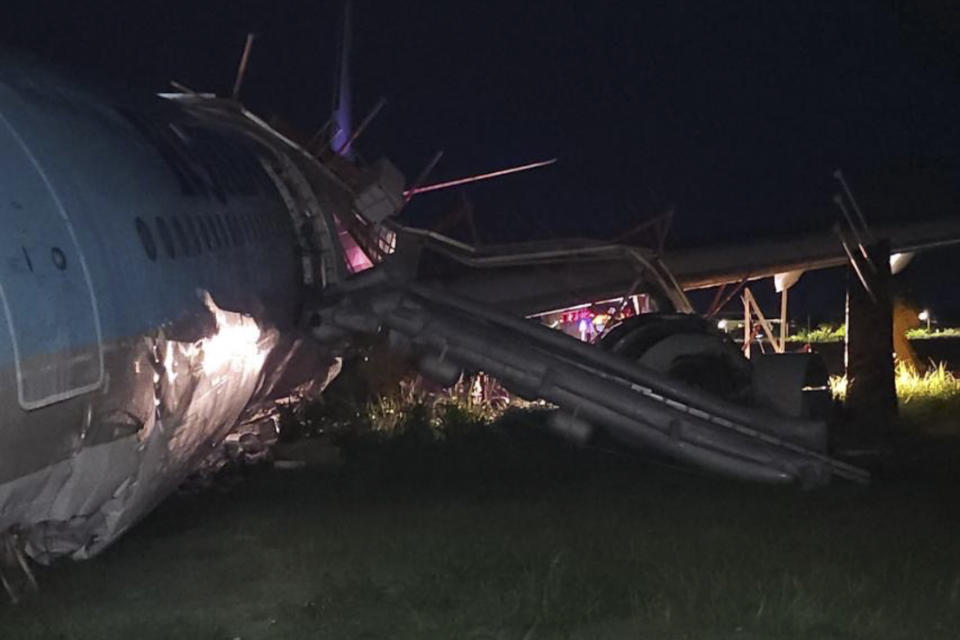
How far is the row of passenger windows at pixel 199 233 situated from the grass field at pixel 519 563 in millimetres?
2133

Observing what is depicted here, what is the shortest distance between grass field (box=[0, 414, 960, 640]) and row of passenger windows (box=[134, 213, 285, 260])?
84.0 inches

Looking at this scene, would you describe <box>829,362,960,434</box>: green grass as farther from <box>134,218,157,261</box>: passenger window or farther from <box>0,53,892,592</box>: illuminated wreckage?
<box>134,218,157,261</box>: passenger window

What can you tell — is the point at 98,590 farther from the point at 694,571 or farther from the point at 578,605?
the point at 694,571

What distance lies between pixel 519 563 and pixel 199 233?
317 cm

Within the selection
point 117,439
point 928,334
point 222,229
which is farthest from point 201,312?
point 928,334

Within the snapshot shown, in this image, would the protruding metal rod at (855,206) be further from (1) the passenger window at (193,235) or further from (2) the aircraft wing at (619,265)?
(1) the passenger window at (193,235)

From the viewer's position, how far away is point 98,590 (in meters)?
8.48

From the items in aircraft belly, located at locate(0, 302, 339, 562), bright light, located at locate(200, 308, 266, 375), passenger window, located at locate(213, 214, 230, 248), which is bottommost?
aircraft belly, located at locate(0, 302, 339, 562)

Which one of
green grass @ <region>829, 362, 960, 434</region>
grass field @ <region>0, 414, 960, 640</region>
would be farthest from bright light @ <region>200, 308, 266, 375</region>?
green grass @ <region>829, 362, 960, 434</region>

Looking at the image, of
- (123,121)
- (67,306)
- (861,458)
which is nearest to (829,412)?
(861,458)

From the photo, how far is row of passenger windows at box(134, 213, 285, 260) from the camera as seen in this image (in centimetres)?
845

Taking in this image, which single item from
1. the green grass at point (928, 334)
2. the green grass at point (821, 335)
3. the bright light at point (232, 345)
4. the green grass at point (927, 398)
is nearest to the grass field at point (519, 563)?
the bright light at point (232, 345)

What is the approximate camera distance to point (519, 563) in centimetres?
902

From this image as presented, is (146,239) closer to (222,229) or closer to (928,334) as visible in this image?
(222,229)
